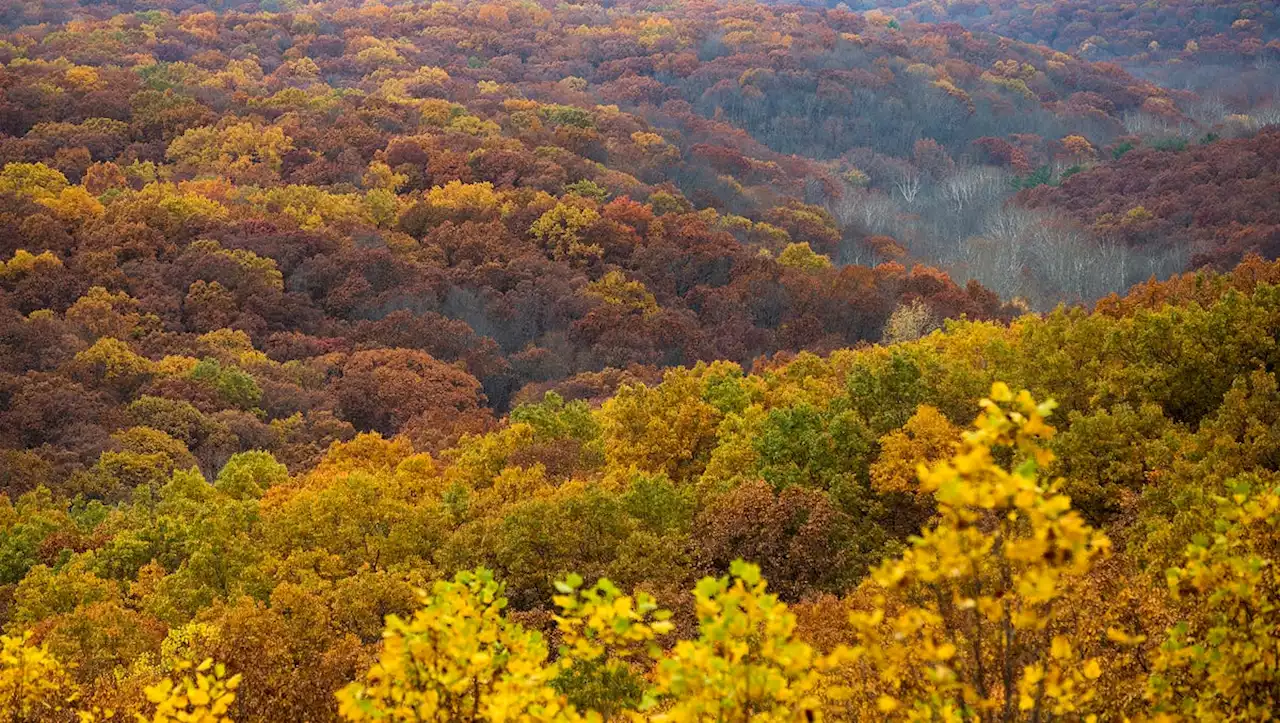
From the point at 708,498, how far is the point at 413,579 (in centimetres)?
885

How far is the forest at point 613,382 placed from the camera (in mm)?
8672

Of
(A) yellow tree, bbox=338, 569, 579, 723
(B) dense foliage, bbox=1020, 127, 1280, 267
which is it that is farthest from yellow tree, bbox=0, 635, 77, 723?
(B) dense foliage, bbox=1020, 127, 1280, 267

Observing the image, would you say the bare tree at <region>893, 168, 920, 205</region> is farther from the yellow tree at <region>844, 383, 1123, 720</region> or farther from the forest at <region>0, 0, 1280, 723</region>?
the yellow tree at <region>844, 383, 1123, 720</region>

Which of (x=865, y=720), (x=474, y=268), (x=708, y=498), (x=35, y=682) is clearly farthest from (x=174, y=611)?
(x=474, y=268)

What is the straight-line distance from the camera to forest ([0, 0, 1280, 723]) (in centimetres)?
867

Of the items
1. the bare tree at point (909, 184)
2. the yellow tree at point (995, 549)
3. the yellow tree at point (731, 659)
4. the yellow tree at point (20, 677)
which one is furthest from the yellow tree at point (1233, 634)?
the bare tree at point (909, 184)

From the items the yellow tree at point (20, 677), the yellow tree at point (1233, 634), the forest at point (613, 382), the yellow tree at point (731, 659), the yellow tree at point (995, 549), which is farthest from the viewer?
the yellow tree at point (20, 677)

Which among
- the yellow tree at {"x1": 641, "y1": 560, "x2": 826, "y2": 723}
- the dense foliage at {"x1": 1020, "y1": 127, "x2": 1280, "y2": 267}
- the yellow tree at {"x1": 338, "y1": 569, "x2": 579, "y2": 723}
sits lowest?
the dense foliage at {"x1": 1020, "y1": 127, "x2": 1280, "y2": 267}

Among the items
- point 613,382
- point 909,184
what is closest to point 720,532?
point 613,382

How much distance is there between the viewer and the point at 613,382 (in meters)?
75.1

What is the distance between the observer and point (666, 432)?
129 ft

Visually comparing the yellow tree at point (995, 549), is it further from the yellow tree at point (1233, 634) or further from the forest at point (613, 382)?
the yellow tree at point (1233, 634)

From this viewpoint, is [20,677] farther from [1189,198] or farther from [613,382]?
[1189,198]

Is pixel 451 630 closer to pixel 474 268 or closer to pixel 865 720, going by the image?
pixel 865 720
